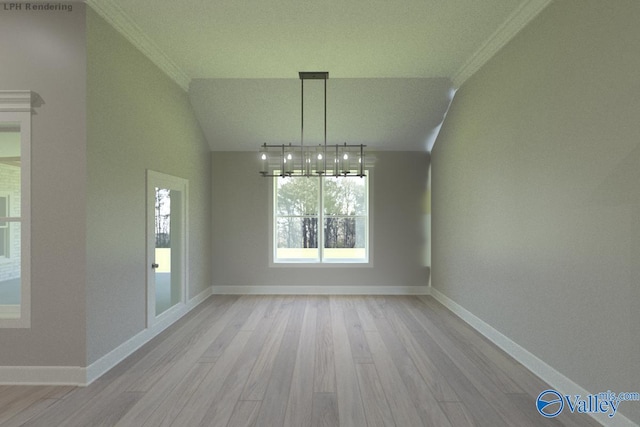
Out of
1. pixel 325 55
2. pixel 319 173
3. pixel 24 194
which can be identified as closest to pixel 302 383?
pixel 319 173

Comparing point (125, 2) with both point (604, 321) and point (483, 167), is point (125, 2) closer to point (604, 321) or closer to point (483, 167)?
point (483, 167)

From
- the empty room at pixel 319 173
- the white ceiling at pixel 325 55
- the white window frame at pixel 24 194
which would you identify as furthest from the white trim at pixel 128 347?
the white ceiling at pixel 325 55

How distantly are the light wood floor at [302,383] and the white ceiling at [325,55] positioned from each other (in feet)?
9.58

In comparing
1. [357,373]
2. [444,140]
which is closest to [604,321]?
[357,373]

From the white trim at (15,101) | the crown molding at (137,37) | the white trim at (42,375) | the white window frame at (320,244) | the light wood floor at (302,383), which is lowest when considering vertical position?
the light wood floor at (302,383)

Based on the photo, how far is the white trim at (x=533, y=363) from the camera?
2.16 metres

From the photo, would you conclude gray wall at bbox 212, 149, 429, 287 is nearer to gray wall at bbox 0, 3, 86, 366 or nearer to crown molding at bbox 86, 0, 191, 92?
crown molding at bbox 86, 0, 191, 92

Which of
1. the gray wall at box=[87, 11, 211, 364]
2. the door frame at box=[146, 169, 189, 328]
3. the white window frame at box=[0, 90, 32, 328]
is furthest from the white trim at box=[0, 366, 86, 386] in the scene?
the door frame at box=[146, 169, 189, 328]

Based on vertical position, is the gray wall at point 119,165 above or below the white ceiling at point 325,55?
below

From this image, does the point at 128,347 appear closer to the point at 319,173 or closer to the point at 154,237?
the point at 154,237

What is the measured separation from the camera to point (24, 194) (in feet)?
8.85

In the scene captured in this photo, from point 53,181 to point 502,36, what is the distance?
412cm

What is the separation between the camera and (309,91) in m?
4.76

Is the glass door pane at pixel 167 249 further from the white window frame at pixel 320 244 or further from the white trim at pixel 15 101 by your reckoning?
the white window frame at pixel 320 244
